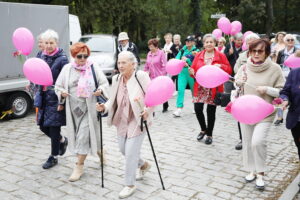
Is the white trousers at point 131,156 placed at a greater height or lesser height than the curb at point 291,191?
greater

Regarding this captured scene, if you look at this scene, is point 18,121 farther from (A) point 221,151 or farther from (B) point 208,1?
(B) point 208,1

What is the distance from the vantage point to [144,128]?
450cm

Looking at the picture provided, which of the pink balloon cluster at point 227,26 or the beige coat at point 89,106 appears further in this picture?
the pink balloon cluster at point 227,26

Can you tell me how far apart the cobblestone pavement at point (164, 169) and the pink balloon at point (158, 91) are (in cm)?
120

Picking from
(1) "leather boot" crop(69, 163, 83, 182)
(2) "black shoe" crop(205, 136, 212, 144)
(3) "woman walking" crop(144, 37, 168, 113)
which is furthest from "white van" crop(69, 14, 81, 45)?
(1) "leather boot" crop(69, 163, 83, 182)

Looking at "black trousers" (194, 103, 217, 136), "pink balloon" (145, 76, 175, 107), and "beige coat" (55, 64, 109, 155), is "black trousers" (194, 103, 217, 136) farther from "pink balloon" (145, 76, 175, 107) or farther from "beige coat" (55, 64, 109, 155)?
"pink balloon" (145, 76, 175, 107)

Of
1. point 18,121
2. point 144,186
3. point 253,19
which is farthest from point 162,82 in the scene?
point 253,19

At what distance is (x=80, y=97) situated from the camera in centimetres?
477

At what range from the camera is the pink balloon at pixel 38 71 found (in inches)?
184

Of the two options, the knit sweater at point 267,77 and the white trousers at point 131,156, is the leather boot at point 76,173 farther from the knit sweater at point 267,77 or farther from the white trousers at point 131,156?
the knit sweater at point 267,77

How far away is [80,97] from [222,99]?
8.30 feet

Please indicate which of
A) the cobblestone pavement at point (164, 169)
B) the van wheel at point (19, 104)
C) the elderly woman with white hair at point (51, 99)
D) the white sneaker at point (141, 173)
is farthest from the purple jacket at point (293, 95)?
the van wheel at point (19, 104)

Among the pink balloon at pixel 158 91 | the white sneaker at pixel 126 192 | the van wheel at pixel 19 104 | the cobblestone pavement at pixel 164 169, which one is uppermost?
the pink balloon at pixel 158 91

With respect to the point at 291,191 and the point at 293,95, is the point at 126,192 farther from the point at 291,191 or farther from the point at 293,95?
the point at 293,95
